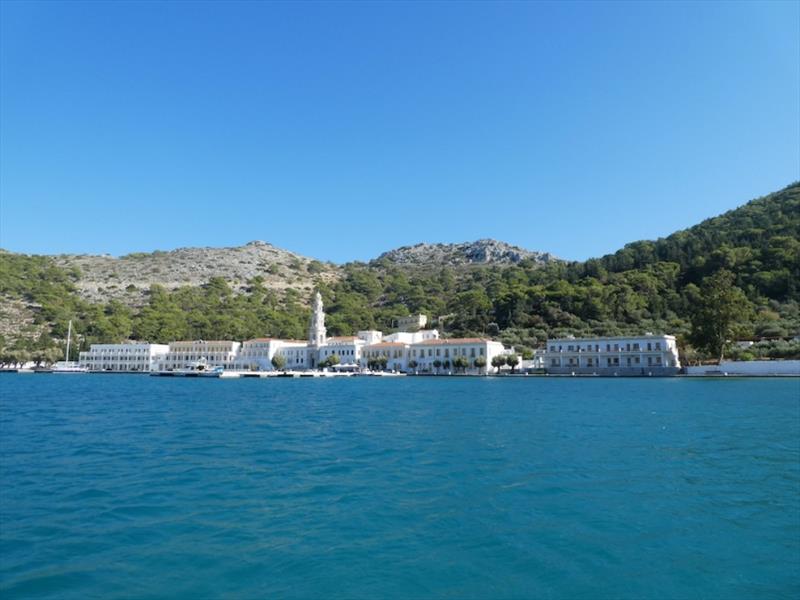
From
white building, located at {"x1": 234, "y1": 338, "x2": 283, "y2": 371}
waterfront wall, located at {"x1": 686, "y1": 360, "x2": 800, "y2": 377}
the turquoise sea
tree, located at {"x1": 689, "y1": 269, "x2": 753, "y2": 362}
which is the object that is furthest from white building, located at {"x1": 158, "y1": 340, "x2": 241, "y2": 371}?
the turquoise sea

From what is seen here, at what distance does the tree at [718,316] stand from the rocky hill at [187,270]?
88914mm

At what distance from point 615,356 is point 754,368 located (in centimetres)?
1511

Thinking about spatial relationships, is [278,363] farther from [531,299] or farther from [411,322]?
[531,299]

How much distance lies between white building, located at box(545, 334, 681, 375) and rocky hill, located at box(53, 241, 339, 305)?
244 ft

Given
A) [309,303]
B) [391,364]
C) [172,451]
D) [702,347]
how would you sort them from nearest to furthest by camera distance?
[172,451], [702,347], [391,364], [309,303]

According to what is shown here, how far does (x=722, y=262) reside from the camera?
72.5 metres

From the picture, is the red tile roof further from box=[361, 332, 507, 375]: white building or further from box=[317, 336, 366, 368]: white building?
box=[317, 336, 366, 368]: white building

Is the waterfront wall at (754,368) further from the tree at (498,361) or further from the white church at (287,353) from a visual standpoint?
the white church at (287,353)

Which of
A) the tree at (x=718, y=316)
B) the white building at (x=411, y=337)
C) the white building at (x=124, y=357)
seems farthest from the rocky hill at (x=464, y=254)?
the white building at (x=124, y=357)

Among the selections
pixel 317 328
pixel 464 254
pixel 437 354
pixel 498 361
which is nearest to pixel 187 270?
pixel 317 328

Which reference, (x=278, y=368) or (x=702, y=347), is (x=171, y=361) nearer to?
(x=278, y=368)

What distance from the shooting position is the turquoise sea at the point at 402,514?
19.0ft

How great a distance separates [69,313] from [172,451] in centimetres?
9174

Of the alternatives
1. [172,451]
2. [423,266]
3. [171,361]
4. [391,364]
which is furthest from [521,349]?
[423,266]
